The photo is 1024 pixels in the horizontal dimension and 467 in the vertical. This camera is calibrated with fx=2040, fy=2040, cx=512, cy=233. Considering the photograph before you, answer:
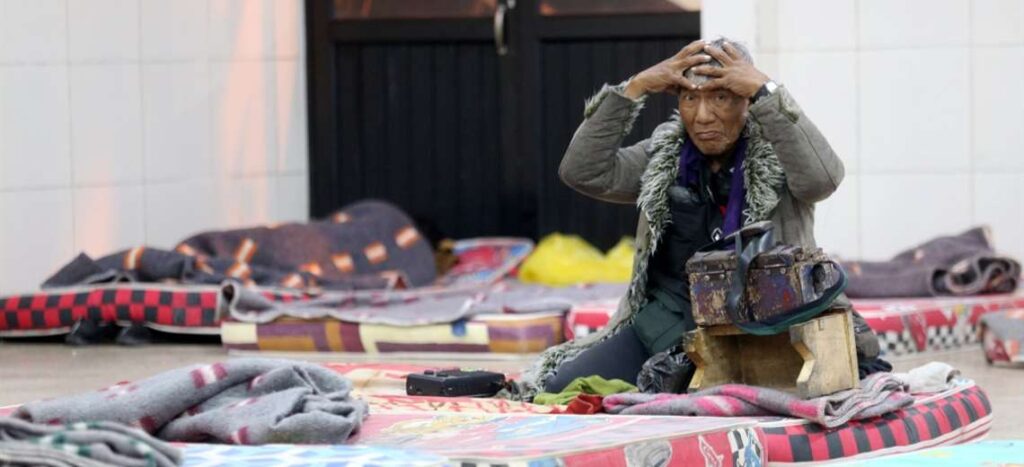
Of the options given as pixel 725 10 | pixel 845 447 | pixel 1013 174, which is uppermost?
pixel 725 10

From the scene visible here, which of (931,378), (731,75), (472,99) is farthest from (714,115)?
(472,99)

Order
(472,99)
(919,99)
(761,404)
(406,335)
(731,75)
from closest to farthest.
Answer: (761,404) < (731,75) < (406,335) < (919,99) < (472,99)

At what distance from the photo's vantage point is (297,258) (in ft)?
27.2

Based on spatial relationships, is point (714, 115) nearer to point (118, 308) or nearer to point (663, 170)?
point (663, 170)

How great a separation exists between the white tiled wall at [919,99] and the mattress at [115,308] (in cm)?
243

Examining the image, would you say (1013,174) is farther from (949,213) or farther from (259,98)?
(259,98)

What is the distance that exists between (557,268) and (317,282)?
105cm

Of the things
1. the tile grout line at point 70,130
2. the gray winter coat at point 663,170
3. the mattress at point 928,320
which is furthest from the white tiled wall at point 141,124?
the gray winter coat at point 663,170

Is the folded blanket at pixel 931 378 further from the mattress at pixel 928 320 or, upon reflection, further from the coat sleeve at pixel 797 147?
the mattress at pixel 928 320

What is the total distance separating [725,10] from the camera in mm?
7879

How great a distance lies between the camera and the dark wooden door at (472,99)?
912 centimetres

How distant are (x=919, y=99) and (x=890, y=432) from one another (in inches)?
150


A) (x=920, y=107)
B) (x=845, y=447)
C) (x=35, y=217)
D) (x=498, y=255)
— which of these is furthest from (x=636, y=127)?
(x=845, y=447)

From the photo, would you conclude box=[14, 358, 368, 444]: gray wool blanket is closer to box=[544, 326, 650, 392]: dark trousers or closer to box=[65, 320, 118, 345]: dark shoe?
box=[544, 326, 650, 392]: dark trousers
